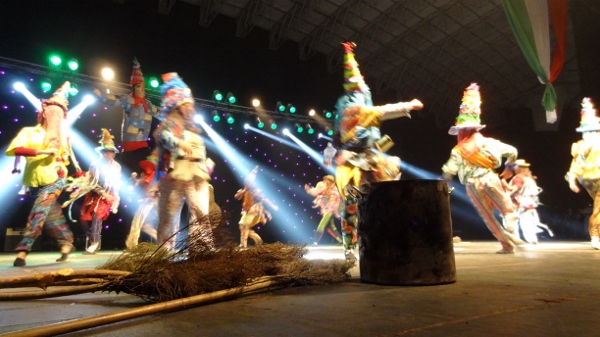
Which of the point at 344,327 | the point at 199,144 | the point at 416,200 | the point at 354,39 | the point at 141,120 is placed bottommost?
the point at 344,327

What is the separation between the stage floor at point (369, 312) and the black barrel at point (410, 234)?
0.31 ft

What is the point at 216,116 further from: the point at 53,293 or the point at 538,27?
the point at 53,293

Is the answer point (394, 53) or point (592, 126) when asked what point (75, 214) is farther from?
point (394, 53)

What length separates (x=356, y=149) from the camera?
416cm

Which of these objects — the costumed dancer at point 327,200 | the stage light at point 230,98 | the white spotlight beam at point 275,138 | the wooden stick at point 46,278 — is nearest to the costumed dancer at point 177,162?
the wooden stick at point 46,278

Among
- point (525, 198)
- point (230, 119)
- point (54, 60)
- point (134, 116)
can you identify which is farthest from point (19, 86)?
point (525, 198)

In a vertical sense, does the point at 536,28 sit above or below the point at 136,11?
below

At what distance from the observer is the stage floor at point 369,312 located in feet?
4.57

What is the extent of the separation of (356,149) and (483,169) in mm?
2298

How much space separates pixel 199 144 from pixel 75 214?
7.27 meters

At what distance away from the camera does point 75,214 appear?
31.3 feet

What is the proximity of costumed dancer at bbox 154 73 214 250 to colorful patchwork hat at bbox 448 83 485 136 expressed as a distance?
3.66 m

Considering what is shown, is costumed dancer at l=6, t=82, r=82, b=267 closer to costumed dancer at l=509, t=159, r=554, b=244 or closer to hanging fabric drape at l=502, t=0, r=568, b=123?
hanging fabric drape at l=502, t=0, r=568, b=123

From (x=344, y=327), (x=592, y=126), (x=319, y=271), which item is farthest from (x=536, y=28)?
(x=344, y=327)
